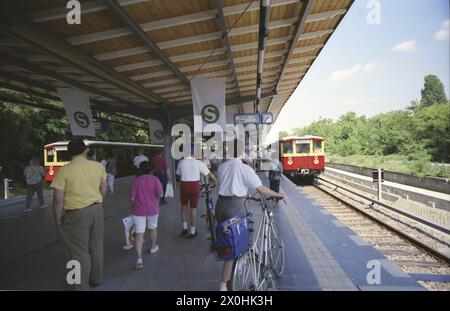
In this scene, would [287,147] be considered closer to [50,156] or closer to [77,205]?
[50,156]

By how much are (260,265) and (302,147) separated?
15.9 meters

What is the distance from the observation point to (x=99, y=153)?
17.9 meters

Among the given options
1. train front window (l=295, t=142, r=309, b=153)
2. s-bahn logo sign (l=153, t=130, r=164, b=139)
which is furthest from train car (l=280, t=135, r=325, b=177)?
s-bahn logo sign (l=153, t=130, r=164, b=139)

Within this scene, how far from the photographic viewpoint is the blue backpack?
10.4ft

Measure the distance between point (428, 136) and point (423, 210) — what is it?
11.7 metres

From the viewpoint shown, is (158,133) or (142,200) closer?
(142,200)

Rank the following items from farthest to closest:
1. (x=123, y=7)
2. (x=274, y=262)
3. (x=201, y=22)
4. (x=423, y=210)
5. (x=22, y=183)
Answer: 1. (x=22, y=183)
2. (x=423, y=210)
3. (x=201, y=22)
4. (x=123, y=7)
5. (x=274, y=262)

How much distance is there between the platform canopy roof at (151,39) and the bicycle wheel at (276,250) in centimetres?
359

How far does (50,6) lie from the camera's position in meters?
4.45

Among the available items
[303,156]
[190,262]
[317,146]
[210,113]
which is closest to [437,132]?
[317,146]

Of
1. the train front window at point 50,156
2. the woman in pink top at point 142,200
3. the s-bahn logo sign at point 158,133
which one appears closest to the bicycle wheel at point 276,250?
the woman in pink top at point 142,200
